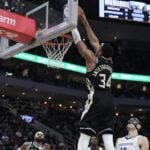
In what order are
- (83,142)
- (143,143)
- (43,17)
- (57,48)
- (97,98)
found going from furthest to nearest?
(57,48) → (43,17) → (143,143) → (97,98) → (83,142)

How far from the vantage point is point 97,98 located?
5707 millimetres

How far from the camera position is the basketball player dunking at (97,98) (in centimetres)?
560

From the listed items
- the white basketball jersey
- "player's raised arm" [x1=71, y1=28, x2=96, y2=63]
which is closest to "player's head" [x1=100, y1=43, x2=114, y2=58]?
"player's raised arm" [x1=71, y1=28, x2=96, y2=63]

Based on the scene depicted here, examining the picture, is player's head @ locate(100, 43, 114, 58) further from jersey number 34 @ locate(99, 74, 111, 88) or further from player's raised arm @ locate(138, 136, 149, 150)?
player's raised arm @ locate(138, 136, 149, 150)

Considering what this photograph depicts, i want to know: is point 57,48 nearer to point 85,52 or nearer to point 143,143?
point 143,143

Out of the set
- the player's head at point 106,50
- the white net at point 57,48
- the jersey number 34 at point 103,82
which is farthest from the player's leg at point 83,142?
the white net at point 57,48

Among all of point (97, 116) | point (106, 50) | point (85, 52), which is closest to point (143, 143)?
point (97, 116)

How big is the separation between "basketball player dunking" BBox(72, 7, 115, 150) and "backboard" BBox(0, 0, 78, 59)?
83 centimetres

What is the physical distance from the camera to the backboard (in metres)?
6.65

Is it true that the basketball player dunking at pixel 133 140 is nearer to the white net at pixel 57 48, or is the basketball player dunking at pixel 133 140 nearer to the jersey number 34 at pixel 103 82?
the jersey number 34 at pixel 103 82

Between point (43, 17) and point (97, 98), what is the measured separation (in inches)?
103

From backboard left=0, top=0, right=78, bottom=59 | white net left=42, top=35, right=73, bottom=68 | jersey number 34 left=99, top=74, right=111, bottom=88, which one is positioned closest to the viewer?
jersey number 34 left=99, top=74, right=111, bottom=88

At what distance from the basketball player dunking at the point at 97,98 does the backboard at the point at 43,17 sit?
826 mm

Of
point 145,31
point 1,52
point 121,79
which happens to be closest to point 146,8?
point 145,31
